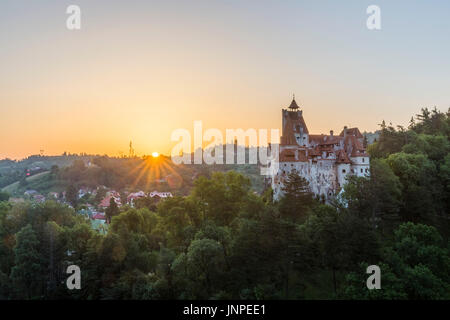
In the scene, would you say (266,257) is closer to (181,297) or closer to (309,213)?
(181,297)

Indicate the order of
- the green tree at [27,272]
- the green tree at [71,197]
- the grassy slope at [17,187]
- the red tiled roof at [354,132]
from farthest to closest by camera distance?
the grassy slope at [17,187] → the green tree at [71,197] → the red tiled roof at [354,132] → the green tree at [27,272]

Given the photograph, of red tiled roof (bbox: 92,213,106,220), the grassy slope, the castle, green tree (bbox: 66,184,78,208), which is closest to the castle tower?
the castle

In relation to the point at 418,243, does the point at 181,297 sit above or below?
below

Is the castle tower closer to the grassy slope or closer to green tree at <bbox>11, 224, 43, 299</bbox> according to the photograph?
green tree at <bbox>11, 224, 43, 299</bbox>

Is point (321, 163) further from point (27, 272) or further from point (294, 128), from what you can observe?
point (27, 272)

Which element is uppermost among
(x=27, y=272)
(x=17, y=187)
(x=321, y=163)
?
(x=321, y=163)

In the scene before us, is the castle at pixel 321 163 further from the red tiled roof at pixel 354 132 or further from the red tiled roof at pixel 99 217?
the red tiled roof at pixel 99 217

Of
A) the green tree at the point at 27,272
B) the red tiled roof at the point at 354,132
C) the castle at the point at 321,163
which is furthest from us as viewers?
the red tiled roof at the point at 354,132

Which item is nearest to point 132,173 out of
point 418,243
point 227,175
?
point 227,175

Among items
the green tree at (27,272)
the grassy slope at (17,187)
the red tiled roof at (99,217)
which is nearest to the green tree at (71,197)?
the red tiled roof at (99,217)

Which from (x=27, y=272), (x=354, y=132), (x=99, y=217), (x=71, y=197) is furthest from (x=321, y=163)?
(x=71, y=197)
